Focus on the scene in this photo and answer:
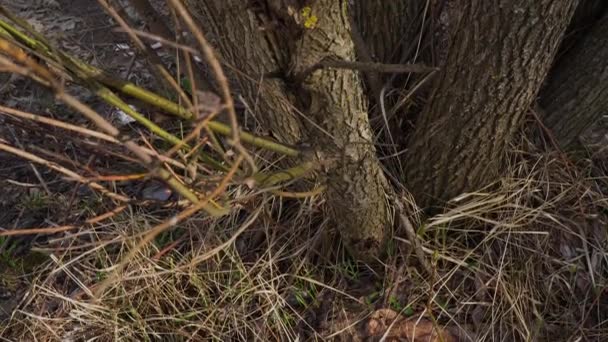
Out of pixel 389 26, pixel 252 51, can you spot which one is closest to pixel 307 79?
pixel 252 51

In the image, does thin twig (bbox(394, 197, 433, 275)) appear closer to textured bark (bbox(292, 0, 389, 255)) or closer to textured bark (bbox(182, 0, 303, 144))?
textured bark (bbox(292, 0, 389, 255))

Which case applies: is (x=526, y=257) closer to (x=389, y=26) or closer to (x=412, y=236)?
(x=412, y=236)

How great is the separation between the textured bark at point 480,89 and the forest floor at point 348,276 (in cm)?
13

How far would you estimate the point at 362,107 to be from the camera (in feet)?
4.22

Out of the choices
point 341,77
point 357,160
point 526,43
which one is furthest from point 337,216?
point 526,43

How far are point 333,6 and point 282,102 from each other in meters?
0.25

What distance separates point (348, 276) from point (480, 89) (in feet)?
2.40

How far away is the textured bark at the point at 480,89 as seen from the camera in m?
1.27

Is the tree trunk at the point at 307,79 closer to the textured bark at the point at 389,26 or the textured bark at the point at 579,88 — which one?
the textured bark at the point at 389,26

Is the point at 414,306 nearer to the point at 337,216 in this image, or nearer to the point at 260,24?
the point at 337,216

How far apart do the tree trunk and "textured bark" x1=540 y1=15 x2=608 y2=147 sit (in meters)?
0.62

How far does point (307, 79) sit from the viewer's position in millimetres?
1124

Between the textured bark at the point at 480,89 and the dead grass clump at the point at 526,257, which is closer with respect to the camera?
the textured bark at the point at 480,89

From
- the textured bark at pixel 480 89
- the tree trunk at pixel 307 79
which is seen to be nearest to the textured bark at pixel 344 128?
the tree trunk at pixel 307 79
